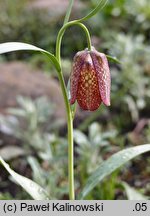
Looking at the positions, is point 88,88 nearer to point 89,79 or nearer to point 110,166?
point 89,79

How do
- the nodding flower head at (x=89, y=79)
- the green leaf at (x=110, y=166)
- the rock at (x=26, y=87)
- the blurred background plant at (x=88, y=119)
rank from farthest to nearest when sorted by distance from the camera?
the rock at (x=26, y=87), the blurred background plant at (x=88, y=119), the green leaf at (x=110, y=166), the nodding flower head at (x=89, y=79)

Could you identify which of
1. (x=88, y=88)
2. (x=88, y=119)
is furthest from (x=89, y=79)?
(x=88, y=119)

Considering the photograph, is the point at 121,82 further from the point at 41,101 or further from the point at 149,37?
the point at 149,37

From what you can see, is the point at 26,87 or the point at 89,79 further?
the point at 26,87

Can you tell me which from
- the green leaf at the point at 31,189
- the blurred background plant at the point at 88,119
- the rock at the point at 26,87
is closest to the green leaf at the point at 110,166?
the green leaf at the point at 31,189

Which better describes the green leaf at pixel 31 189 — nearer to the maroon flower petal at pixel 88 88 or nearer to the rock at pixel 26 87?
the maroon flower petal at pixel 88 88

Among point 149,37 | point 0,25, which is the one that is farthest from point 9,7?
point 149,37
